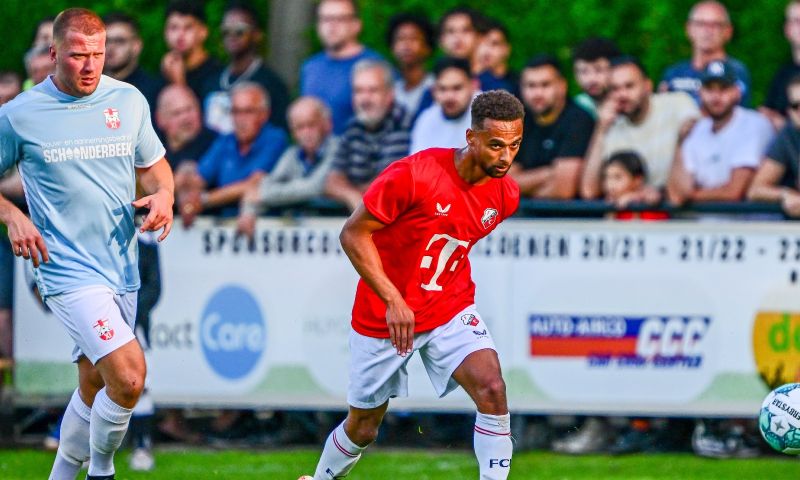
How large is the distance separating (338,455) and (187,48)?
5.71 m

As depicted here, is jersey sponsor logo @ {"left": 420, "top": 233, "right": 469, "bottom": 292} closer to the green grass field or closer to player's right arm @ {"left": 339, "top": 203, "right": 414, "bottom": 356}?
player's right arm @ {"left": 339, "top": 203, "right": 414, "bottom": 356}

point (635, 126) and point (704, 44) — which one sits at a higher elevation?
point (704, 44)

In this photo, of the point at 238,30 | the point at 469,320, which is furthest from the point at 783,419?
the point at 238,30

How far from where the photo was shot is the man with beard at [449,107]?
37.3ft

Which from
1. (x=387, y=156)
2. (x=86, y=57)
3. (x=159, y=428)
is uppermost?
(x=86, y=57)

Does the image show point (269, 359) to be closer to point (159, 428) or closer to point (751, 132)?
point (159, 428)

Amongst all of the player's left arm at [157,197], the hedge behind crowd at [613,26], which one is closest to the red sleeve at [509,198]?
the player's left arm at [157,197]

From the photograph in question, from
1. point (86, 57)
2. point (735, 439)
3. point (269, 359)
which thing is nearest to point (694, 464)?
point (735, 439)

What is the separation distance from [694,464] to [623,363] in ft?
3.21

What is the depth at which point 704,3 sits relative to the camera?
11922 mm

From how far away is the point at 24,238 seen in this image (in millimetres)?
7297

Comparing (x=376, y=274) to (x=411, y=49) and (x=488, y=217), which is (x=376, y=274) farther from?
(x=411, y=49)

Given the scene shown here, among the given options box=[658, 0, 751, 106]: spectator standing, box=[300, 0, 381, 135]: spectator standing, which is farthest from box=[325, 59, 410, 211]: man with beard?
box=[658, 0, 751, 106]: spectator standing

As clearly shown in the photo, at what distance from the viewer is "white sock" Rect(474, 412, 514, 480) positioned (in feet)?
24.7
